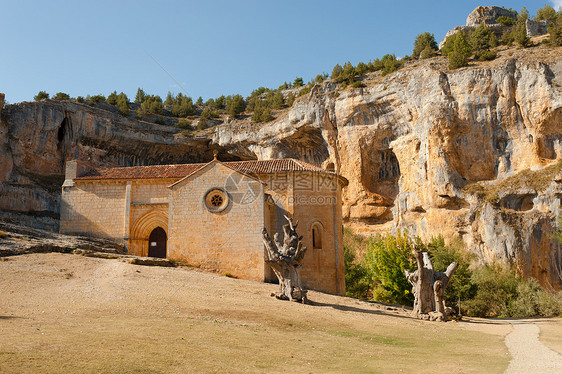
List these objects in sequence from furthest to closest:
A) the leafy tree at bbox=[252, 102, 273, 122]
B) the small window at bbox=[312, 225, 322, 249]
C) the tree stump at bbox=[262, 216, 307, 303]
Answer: the leafy tree at bbox=[252, 102, 273, 122] < the small window at bbox=[312, 225, 322, 249] < the tree stump at bbox=[262, 216, 307, 303]

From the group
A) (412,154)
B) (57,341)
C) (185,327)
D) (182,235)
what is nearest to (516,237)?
(412,154)

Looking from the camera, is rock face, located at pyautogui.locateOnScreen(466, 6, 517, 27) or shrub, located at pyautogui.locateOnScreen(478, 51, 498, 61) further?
rock face, located at pyautogui.locateOnScreen(466, 6, 517, 27)

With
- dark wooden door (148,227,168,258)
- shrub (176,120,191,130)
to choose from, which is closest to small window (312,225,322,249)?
dark wooden door (148,227,168,258)

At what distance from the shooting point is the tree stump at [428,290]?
19750mm

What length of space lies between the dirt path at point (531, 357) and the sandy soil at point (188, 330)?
35 cm

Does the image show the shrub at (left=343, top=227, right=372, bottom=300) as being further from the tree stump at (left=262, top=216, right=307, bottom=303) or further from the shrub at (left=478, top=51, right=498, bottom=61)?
the shrub at (left=478, top=51, right=498, bottom=61)

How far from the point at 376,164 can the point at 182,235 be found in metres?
28.1

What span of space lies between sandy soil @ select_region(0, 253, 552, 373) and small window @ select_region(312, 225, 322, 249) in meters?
6.87

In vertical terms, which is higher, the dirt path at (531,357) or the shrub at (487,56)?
the shrub at (487,56)

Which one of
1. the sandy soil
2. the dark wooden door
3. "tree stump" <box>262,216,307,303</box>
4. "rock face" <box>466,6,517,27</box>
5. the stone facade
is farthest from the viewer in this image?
"rock face" <box>466,6,517,27</box>

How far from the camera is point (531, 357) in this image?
10.0m

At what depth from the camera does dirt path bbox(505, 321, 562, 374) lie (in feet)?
27.9

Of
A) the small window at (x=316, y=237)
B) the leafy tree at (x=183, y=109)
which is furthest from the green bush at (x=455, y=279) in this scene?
the leafy tree at (x=183, y=109)

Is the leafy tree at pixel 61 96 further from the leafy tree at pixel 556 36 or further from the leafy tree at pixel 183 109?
the leafy tree at pixel 556 36
